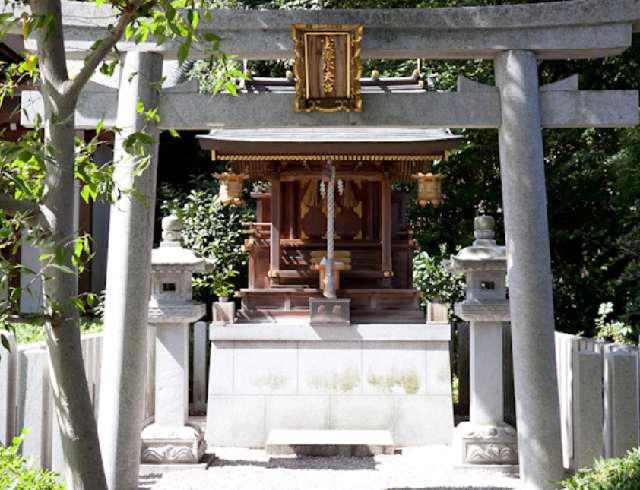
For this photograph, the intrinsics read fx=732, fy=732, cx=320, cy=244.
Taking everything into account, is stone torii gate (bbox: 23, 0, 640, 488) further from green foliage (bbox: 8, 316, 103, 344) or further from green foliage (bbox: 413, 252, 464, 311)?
green foliage (bbox: 413, 252, 464, 311)

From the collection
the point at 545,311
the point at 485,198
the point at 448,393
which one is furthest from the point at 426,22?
the point at 485,198

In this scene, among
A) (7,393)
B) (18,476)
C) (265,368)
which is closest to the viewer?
(18,476)

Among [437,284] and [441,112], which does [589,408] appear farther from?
[437,284]

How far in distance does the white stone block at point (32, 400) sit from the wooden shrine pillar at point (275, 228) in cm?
550

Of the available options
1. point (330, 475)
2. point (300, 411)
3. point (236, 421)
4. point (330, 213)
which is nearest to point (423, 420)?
point (300, 411)

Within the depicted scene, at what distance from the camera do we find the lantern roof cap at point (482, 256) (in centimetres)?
816

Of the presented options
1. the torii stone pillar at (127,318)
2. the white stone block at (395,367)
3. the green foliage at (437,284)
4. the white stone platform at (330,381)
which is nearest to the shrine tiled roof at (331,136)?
the white stone platform at (330,381)

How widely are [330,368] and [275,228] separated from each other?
91.4 inches

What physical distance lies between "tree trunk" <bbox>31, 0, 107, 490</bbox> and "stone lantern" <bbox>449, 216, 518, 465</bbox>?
505 cm

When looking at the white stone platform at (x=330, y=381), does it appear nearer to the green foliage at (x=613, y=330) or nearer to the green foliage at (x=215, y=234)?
the green foliage at (x=613, y=330)

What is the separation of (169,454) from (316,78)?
14.0ft

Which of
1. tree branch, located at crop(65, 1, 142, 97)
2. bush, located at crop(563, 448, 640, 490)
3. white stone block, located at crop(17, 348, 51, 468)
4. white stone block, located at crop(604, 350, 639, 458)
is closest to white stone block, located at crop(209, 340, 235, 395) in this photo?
white stone block, located at crop(17, 348, 51, 468)

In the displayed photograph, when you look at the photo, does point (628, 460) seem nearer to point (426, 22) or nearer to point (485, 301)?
point (485, 301)

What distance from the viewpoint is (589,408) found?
6.42 meters
